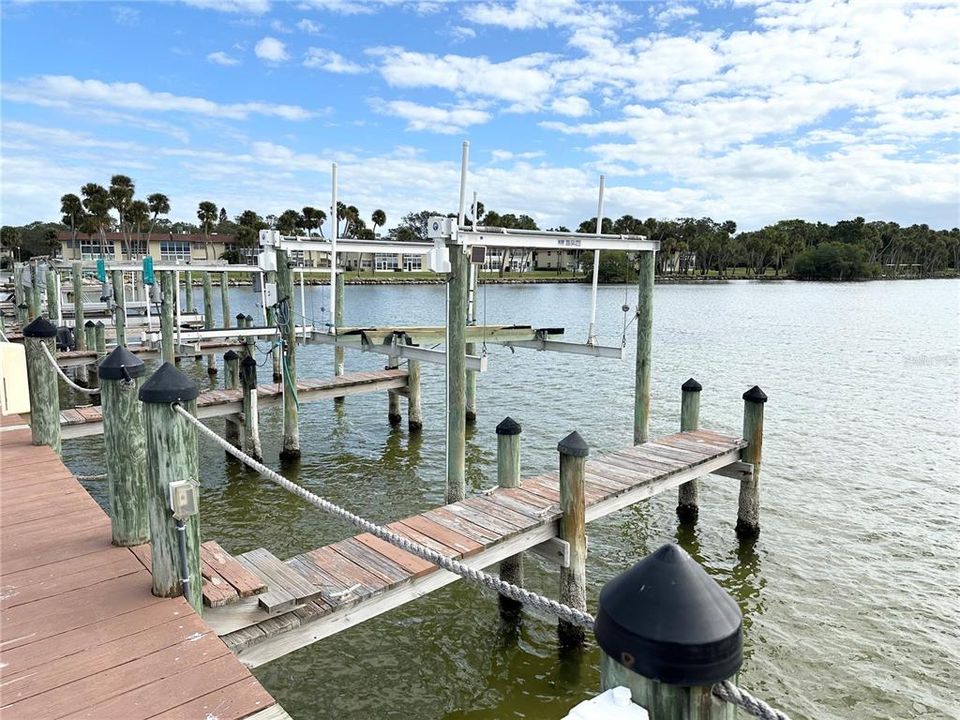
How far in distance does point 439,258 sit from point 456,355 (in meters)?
1.40

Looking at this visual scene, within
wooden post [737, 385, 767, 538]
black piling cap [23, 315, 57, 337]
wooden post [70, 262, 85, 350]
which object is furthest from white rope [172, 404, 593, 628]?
wooden post [70, 262, 85, 350]

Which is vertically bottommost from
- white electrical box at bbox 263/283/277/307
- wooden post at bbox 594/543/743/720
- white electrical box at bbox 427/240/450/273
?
wooden post at bbox 594/543/743/720

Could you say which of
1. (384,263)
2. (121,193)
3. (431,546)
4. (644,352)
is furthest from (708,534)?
(384,263)

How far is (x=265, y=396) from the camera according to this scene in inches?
525

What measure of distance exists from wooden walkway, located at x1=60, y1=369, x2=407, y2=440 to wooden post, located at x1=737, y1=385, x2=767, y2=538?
318 inches

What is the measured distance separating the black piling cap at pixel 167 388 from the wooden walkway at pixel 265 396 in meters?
8.13

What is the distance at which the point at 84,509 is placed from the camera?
18.7 feet

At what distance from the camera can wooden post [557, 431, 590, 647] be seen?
22.1ft

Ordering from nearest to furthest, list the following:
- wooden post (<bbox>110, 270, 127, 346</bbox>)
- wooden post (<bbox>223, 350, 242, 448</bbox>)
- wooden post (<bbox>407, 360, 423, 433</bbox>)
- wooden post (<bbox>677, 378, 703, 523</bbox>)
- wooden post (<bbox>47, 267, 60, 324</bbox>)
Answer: wooden post (<bbox>677, 378, 703, 523</bbox>) < wooden post (<bbox>223, 350, 242, 448</bbox>) < wooden post (<bbox>407, 360, 423, 433</bbox>) < wooden post (<bbox>110, 270, 127, 346</bbox>) < wooden post (<bbox>47, 267, 60, 324</bbox>)

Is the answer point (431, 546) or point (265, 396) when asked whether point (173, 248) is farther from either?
point (431, 546)

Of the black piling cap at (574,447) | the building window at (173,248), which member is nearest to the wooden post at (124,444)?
the black piling cap at (574,447)

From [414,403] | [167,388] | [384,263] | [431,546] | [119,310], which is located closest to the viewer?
[167,388]

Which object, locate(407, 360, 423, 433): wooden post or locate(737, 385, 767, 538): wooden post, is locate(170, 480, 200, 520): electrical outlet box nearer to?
locate(737, 385, 767, 538): wooden post

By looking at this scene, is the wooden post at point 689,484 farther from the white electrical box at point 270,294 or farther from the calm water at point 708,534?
the white electrical box at point 270,294
